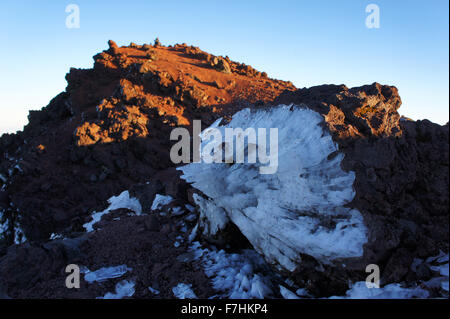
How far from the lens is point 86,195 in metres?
12.4

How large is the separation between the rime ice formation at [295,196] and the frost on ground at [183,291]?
3.41ft

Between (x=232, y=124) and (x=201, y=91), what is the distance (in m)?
12.7

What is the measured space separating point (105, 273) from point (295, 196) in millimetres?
2898

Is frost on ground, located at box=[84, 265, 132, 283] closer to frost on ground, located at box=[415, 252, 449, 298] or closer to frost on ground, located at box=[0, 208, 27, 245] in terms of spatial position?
frost on ground, located at box=[415, 252, 449, 298]

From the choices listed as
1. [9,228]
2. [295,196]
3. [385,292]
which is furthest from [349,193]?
[9,228]

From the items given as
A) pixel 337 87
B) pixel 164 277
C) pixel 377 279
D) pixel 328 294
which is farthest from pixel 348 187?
pixel 164 277

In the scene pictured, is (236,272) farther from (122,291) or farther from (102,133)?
(102,133)

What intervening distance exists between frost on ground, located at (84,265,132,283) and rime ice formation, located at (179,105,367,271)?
5.76 ft

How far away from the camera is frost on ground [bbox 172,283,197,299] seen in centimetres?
344

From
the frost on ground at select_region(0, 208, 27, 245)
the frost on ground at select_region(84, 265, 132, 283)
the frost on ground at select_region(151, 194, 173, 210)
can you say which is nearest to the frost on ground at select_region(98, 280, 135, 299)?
the frost on ground at select_region(84, 265, 132, 283)

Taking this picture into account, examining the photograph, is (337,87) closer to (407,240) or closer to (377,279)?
(407,240)

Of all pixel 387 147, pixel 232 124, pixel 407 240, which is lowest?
pixel 407 240

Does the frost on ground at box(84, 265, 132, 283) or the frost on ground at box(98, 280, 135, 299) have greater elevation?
the frost on ground at box(84, 265, 132, 283)

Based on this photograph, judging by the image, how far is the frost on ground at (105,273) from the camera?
12.5 feet
